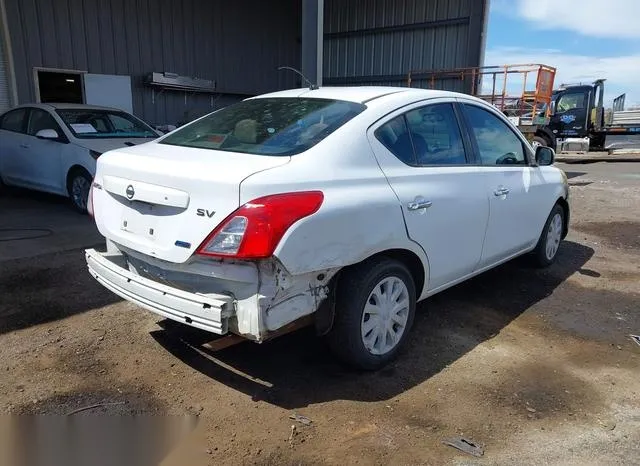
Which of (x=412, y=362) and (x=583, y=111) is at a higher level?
(x=583, y=111)

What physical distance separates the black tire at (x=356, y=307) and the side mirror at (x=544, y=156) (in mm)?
2496

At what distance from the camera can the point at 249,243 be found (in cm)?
252

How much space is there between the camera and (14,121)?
27.8 feet

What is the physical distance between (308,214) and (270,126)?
36.8 inches

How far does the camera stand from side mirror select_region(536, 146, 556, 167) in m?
4.99

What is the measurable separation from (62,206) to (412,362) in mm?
6663

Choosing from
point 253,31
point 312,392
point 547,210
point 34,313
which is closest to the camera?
point 312,392

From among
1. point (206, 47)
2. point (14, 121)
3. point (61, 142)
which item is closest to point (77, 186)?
point (61, 142)

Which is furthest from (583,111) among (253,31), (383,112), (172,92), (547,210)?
(383,112)

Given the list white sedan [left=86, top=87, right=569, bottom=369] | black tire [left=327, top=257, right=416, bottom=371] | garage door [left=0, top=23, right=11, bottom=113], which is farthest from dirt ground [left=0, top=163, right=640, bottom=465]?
garage door [left=0, top=23, right=11, bottom=113]

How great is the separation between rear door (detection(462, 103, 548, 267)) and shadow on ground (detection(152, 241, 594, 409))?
47cm

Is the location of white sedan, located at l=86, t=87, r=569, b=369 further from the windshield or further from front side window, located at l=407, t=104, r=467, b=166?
the windshield

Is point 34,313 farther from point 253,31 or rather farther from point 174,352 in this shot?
→ point 253,31

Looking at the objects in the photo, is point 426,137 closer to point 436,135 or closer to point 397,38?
point 436,135
